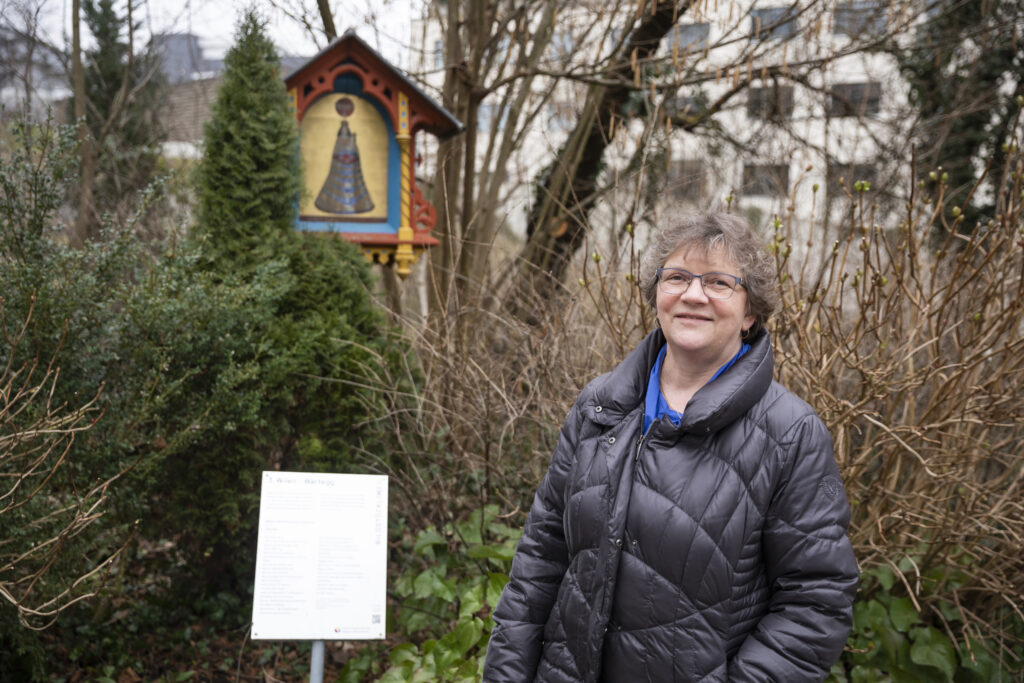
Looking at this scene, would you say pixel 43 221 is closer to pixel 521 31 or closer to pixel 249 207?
pixel 249 207

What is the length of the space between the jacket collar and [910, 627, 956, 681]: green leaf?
2.05m

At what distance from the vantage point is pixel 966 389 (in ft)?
11.7

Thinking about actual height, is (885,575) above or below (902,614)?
above

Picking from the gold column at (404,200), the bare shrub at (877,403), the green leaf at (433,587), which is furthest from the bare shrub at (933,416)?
the gold column at (404,200)

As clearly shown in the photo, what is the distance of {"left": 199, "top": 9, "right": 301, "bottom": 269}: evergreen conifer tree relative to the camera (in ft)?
14.7

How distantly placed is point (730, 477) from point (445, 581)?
2.19 meters

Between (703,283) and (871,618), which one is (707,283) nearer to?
(703,283)

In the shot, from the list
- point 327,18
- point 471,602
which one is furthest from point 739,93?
point 471,602

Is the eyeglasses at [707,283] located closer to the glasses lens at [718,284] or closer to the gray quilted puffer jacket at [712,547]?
the glasses lens at [718,284]

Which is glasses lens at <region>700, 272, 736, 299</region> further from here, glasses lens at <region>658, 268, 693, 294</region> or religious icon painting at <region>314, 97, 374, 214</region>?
religious icon painting at <region>314, 97, 374, 214</region>

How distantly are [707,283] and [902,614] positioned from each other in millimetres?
2222

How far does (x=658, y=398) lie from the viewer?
2297mm

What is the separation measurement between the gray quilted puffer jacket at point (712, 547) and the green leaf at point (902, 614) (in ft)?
6.27

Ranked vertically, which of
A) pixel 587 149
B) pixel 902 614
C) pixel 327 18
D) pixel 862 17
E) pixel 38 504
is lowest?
pixel 902 614
